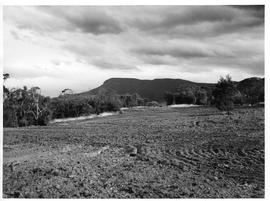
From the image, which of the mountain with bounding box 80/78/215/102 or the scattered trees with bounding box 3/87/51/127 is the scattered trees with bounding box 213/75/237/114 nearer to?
the mountain with bounding box 80/78/215/102

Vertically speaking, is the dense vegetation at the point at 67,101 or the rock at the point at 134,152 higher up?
the dense vegetation at the point at 67,101

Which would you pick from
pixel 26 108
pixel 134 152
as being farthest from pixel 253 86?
pixel 26 108

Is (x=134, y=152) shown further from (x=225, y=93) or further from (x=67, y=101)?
(x=67, y=101)

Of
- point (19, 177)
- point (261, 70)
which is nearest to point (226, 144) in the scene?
point (261, 70)

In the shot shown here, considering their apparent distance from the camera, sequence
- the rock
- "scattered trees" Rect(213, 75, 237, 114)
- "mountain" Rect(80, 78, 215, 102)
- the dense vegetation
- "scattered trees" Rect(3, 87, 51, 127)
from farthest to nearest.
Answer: "scattered trees" Rect(213, 75, 237, 114)
"scattered trees" Rect(3, 87, 51, 127)
the dense vegetation
"mountain" Rect(80, 78, 215, 102)
the rock

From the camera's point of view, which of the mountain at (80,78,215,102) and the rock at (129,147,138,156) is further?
the mountain at (80,78,215,102)

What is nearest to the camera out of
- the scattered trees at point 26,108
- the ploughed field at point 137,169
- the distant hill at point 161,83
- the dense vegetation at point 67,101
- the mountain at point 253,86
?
the ploughed field at point 137,169

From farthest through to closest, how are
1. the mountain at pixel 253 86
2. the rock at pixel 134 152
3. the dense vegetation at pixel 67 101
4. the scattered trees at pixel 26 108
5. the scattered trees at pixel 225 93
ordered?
1. the scattered trees at pixel 225 93
2. the scattered trees at pixel 26 108
3. the dense vegetation at pixel 67 101
4. the mountain at pixel 253 86
5. the rock at pixel 134 152

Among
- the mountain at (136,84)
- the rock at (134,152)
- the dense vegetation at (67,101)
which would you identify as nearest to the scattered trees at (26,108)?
the dense vegetation at (67,101)

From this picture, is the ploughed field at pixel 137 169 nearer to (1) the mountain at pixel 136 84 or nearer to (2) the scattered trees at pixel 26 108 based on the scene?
(1) the mountain at pixel 136 84

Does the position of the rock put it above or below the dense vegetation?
below

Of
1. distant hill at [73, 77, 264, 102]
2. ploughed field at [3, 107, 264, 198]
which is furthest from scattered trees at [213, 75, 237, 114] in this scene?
ploughed field at [3, 107, 264, 198]

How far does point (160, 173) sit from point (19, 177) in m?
2.14
